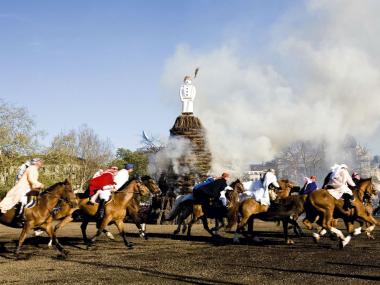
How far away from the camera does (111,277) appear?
11.1 meters

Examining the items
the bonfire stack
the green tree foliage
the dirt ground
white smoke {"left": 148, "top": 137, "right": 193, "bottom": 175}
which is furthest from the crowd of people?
the green tree foliage

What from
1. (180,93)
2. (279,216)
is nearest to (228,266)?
(279,216)

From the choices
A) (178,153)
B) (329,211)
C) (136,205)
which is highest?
(178,153)

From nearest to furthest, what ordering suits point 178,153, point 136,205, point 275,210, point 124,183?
1. point 275,210
2. point 124,183
3. point 136,205
4. point 178,153

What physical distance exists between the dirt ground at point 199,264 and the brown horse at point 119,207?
0.71 metres

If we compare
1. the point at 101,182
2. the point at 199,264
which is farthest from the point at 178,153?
the point at 199,264

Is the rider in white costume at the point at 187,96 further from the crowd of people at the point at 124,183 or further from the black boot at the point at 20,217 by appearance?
the black boot at the point at 20,217

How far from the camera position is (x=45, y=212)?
15.0 metres

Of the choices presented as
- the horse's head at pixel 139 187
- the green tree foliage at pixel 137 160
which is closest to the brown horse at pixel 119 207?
the horse's head at pixel 139 187

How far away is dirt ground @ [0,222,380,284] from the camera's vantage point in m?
10.8

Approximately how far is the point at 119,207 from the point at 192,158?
60.2ft

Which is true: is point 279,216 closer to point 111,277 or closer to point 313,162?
point 111,277

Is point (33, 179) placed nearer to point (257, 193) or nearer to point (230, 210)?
point (230, 210)

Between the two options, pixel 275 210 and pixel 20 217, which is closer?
pixel 20 217
